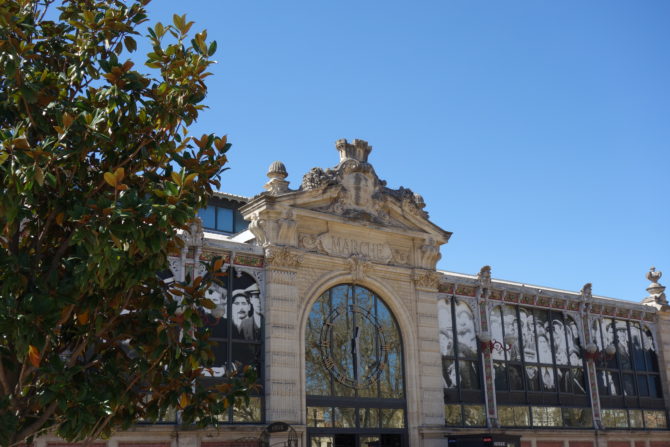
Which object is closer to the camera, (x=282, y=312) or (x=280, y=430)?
(x=280, y=430)

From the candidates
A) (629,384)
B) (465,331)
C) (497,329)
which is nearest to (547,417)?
(497,329)

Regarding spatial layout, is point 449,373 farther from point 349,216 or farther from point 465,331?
point 349,216

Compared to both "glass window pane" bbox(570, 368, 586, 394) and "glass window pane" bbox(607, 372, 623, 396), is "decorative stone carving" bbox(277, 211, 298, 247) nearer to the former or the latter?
"glass window pane" bbox(570, 368, 586, 394)

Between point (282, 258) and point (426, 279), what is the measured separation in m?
6.20

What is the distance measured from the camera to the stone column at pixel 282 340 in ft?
77.7

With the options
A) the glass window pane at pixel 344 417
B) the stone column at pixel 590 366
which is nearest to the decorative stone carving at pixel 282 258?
the glass window pane at pixel 344 417

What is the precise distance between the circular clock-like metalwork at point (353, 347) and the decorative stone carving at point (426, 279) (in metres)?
2.33

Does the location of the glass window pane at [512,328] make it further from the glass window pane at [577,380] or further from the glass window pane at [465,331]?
the glass window pane at [577,380]

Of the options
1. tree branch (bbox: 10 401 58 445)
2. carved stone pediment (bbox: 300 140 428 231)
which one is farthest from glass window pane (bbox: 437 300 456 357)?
tree branch (bbox: 10 401 58 445)

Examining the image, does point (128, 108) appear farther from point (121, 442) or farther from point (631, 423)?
point (631, 423)

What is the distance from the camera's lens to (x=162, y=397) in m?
11.2

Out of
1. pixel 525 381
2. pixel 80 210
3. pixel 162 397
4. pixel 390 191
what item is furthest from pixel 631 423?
pixel 80 210

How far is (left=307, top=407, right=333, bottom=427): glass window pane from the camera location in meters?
24.6

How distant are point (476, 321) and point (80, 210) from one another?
22.5 metres
